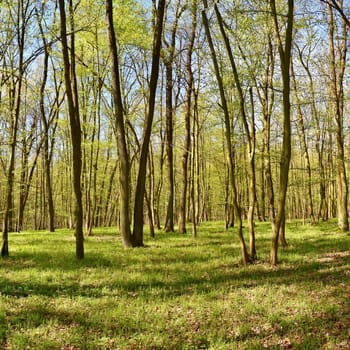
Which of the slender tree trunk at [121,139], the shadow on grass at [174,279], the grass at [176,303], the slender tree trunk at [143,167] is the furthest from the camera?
the slender tree trunk at [143,167]

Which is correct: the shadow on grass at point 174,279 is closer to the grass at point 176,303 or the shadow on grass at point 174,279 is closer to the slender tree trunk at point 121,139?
the grass at point 176,303

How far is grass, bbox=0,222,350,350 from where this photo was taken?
5211 millimetres

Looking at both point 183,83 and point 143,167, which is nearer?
point 143,167

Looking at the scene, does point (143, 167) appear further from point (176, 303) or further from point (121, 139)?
point (176, 303)

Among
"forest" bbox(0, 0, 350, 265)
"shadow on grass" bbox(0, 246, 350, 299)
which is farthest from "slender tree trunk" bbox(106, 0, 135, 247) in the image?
"shadow on grass" bbox(0, 246, 350, 299)

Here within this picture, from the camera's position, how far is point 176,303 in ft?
22.6

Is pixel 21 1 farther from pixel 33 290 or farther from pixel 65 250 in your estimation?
pixel 33 290

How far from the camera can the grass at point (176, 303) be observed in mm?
5211

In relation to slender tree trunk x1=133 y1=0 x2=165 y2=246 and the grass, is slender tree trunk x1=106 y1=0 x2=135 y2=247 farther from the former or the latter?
the grass

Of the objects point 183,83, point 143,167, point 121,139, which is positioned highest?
point 183,83

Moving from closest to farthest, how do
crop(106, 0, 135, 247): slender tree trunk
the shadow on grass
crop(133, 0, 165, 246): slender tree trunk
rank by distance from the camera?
the shadow on grass → crop(106, 0, 135, 247): slender tree trunk → crop(133, 0, 165, 246): slender tree trunk

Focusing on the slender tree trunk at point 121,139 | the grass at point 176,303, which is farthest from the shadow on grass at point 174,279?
the slender tree trunk at point 121,139

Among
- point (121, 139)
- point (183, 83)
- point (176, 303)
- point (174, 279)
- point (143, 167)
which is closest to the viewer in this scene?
point (176, 303)

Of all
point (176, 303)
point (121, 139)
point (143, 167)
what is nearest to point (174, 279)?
point (176, 303)
